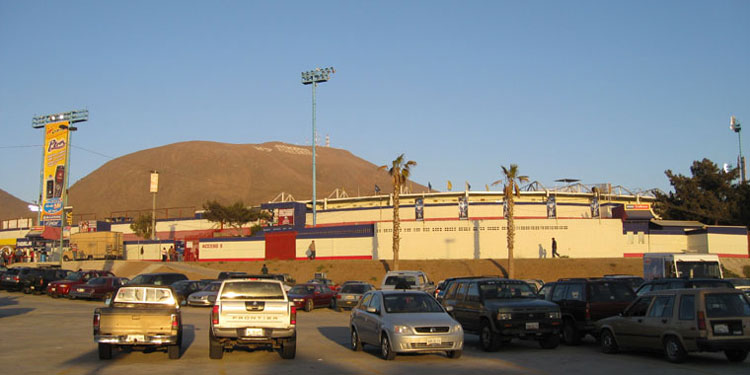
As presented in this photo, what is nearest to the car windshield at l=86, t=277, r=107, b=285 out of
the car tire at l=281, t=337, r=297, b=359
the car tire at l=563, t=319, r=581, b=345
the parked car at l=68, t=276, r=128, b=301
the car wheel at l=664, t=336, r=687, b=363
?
the parked car at l=68, t=276, r=128, b=301

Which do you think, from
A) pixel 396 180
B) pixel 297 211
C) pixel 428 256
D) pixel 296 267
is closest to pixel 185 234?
pixel 297 211

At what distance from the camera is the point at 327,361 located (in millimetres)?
15688

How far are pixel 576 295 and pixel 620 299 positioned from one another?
116 cm

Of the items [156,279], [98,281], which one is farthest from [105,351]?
[98,281]

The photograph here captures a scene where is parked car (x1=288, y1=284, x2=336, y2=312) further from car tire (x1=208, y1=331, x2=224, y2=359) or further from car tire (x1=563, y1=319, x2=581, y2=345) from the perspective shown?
car tire (x1=208, y1=331, x2=224, y2=359)

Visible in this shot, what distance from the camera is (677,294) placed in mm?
14586

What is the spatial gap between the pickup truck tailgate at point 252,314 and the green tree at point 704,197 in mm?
68821

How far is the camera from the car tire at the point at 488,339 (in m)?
16.9

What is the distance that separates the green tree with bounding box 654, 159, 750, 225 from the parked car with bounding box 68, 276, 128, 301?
6089cm

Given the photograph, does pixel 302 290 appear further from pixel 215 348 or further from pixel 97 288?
pixel 215 348

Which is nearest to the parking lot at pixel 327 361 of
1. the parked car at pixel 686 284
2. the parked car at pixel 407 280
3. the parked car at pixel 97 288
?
the parked car at pixel 686 284

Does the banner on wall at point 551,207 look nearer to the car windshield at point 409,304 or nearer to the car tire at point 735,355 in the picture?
the car windshield at point 409,304

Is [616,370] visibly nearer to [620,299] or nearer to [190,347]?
[620,299]

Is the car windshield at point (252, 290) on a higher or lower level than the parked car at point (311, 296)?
higher
